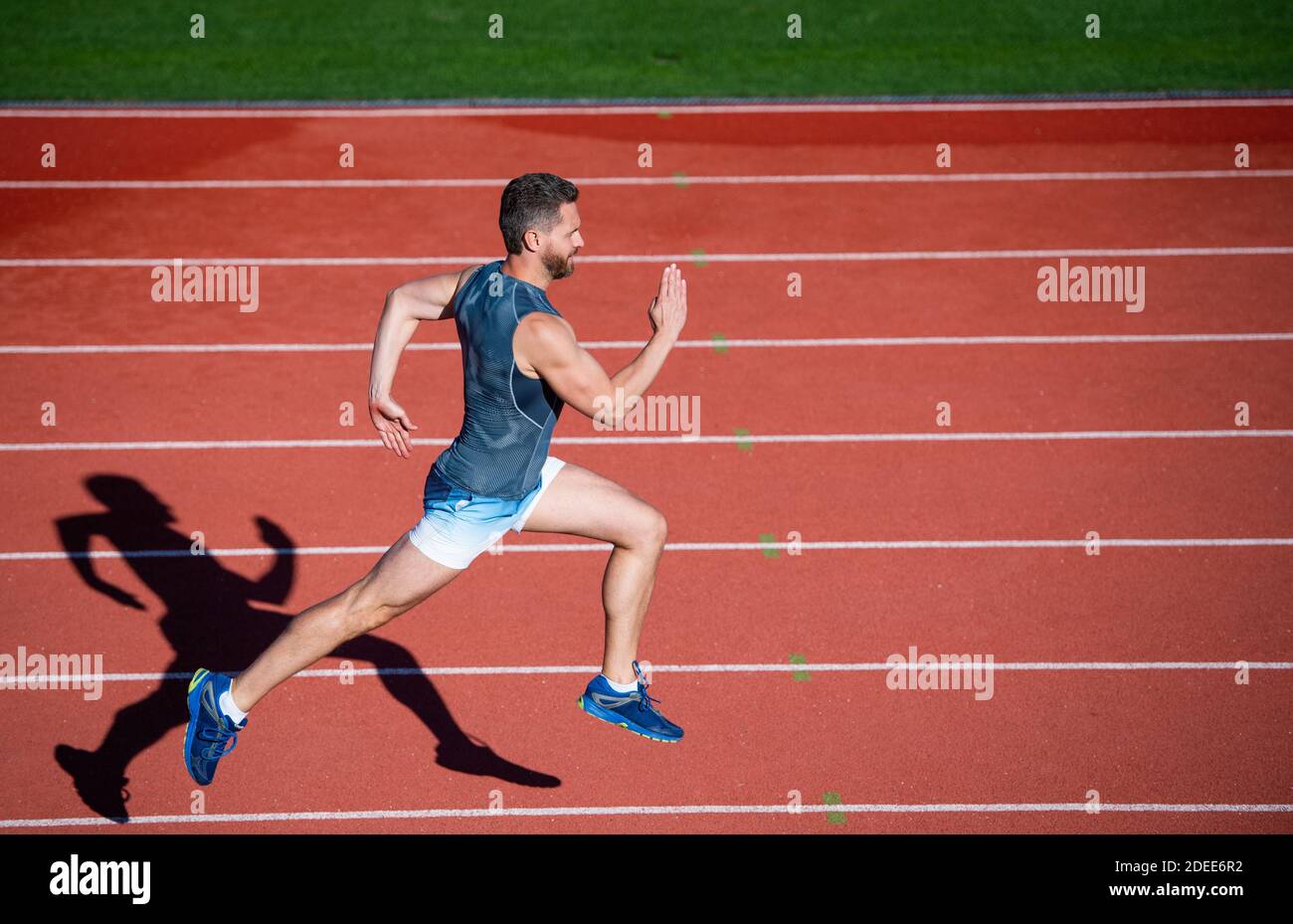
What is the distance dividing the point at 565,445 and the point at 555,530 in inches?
128

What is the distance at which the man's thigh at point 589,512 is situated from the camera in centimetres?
444

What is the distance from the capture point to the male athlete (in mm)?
4094

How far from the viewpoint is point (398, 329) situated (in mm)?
4520

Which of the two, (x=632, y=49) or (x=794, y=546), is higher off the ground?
(x=632, y=49)

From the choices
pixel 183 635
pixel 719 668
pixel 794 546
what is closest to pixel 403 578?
pixel 719 668

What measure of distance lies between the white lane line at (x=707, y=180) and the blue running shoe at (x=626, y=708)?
278 inches

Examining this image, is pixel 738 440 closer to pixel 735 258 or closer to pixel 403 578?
pixel 735 258

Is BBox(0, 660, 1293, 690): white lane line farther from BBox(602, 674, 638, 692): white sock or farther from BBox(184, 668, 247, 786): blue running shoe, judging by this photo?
BBox(184, 668, 247, 786): blue running shoe

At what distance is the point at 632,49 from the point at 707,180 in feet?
10.7

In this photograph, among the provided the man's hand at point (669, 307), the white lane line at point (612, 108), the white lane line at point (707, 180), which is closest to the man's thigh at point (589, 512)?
the man's hand at point (669, 307)

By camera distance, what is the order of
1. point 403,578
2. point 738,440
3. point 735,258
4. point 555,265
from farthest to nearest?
point 735,258
point 738,440
point 403,578
point 555,265

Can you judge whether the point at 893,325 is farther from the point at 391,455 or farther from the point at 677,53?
the point at 677,53

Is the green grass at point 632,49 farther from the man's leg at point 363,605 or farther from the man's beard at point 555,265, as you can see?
the man's leg at point 363,605

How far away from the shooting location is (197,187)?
430 inches
